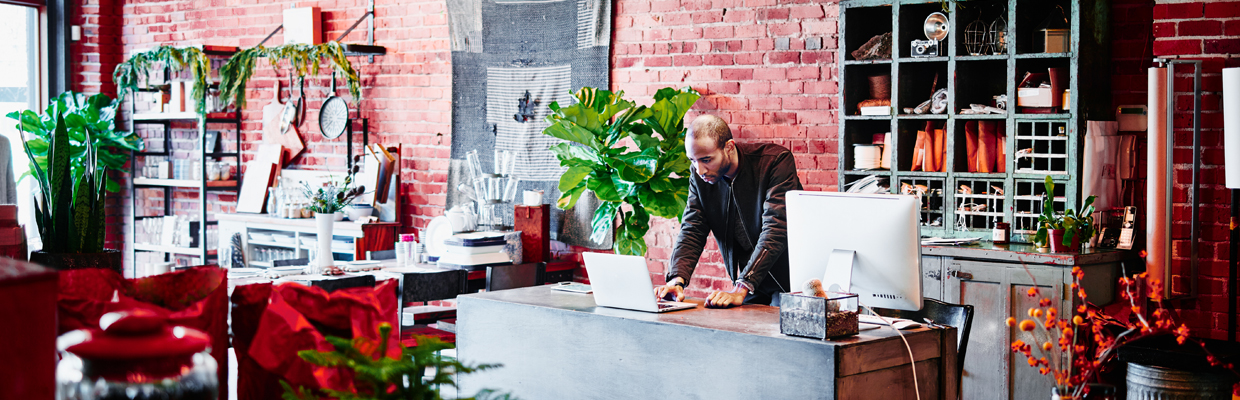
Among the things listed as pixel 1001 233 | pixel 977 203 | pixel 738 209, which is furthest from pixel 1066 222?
pixel 738 209

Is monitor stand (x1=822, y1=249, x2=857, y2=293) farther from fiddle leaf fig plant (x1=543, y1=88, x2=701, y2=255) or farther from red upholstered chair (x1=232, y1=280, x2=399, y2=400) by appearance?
fiddle leaf fig plant (x1=543, y1=88, x2=701, y2=255)

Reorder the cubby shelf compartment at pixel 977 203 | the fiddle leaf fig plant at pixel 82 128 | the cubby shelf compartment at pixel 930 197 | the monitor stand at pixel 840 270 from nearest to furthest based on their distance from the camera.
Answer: the monitor stand at pixel 840 270, the cubby shelf compartment at pixel 977 203, the cubby shelf compartment at pixel 930 197, the fiddle leaf fig plant at pixel 82 128

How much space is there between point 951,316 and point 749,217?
0.99 meters

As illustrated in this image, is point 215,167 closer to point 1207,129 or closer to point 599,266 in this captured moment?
point 599,266

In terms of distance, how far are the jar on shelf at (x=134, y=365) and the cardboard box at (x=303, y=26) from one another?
6.17 meters

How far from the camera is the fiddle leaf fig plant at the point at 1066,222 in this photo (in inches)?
160

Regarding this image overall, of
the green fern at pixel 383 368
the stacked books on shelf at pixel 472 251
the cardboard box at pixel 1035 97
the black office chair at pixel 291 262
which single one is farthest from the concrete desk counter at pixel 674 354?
the black office chair at pixel 291 262

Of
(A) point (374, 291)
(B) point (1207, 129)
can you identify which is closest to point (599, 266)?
(A) point (374, 291)

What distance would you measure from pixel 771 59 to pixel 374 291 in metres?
3.94

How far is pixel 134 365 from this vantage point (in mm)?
1028

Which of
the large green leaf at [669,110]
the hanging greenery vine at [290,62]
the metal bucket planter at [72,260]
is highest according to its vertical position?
the hanging greenery vine at [290,62]

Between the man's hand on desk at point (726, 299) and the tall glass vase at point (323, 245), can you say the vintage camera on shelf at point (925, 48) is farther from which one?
the tall glass vase at point (323, 245)

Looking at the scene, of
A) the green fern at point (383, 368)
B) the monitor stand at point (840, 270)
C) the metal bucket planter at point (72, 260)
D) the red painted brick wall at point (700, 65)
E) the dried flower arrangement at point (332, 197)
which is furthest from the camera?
the dried flower arrangement at point (332, 197)

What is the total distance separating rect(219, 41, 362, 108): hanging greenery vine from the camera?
652cm
